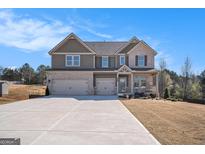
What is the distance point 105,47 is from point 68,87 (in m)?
8.26

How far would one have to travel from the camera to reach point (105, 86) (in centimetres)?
4053

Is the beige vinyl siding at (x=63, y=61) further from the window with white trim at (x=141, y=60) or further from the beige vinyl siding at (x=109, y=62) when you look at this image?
the window with white trim at (x=141, y=60)

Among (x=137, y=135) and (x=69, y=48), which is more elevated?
(x=69, y=48)

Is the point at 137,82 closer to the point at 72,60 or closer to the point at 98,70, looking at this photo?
the point at 98,70

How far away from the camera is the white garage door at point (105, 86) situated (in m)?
40.4

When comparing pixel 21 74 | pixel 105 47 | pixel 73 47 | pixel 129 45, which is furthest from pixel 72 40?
pixel 21 74

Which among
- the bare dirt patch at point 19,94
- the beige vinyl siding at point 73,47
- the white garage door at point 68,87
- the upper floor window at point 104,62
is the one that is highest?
the beige vinyl siding at point 73,47

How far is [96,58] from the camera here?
137 feet

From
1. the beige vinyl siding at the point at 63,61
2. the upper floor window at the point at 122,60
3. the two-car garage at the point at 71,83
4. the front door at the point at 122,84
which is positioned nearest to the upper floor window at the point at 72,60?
the beige vinyl siding at the point at 63,61

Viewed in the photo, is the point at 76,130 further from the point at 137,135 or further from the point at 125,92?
the point at 125,92
